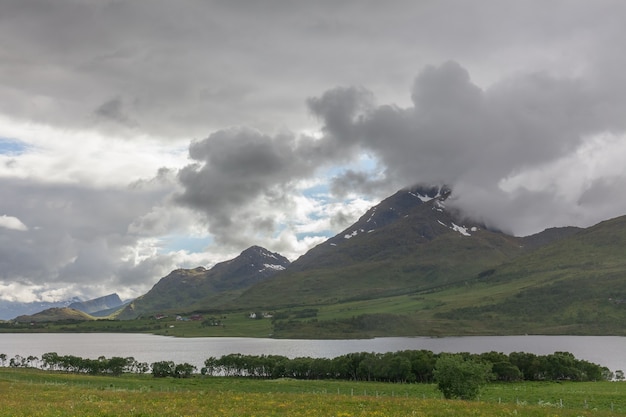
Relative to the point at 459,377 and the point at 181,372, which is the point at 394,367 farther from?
the point at 459,377

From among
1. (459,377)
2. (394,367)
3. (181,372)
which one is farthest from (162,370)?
(459,377)

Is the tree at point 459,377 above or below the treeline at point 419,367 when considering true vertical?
above

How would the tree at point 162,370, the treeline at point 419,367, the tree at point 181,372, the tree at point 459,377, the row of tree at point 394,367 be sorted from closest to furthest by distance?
the tree at point 459,377 → the treeline at point 419,367 → the row of tree at point 394,367 → the tree at point 162,370 → the tree at point 181,372

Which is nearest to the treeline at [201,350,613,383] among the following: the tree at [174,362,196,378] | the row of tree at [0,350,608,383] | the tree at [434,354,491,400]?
the row of tree at [0,350,608,383]

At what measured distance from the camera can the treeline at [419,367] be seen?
5969 inches

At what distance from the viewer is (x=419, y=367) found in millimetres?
157500

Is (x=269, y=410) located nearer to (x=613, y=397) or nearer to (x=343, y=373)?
(x=613, y=397)

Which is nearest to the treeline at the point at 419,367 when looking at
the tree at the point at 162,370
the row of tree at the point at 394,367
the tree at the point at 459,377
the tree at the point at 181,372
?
the row of tree at the point at 394,367

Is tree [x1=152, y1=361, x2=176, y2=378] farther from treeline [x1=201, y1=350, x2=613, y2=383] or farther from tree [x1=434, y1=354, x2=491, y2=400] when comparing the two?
tree [x1=434, y1=354, x2=491, y2=400]

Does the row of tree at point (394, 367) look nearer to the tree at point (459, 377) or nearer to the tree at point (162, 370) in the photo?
the tree at point (162, 370)

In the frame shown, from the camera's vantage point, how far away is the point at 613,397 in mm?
86375

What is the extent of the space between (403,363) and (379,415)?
124 metres

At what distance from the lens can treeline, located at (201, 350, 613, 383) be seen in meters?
152

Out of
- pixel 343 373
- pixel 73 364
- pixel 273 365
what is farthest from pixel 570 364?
pixel 73 364
